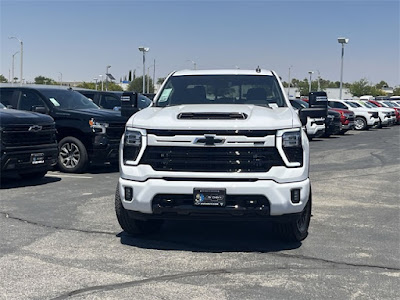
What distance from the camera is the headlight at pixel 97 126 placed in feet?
36.9

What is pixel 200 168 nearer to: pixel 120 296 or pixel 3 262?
pixel 120 296

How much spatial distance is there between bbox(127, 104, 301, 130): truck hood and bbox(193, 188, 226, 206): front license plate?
611 mm

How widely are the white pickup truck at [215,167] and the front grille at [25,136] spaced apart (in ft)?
14.3

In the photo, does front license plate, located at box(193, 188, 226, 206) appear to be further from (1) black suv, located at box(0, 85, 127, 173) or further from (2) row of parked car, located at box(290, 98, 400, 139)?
(2) row of parked car, located at box(290, 98, 400, 139)

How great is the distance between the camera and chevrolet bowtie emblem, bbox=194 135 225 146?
211 inches

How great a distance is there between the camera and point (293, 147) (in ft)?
17.9

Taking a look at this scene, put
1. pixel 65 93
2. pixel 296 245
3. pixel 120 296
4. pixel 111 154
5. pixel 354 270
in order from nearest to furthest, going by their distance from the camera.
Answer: pixel 120 296 < pixel 354 270 < pixel 296 245 < pixel 111 154 < pixel 65 93

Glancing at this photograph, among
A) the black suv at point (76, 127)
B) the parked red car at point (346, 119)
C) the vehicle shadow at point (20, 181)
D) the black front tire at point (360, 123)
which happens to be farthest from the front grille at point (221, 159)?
the black front tire at point (360, 123)

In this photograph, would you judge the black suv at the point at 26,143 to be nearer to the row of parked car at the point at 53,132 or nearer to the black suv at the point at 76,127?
the row of parked car at the point at 53,132

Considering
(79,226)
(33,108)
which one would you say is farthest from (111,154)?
(79,226)

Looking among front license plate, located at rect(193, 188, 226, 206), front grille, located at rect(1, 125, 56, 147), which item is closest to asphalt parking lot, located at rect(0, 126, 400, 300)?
front license plate, located at rect(193, 188, 226, 206)

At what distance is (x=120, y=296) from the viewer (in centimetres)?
439

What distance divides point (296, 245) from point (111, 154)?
6.24 metres

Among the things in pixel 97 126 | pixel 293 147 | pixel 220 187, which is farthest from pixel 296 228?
pixel 97 126
